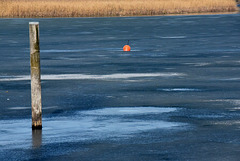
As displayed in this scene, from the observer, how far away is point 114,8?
221 ft

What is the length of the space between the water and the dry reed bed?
132 feet

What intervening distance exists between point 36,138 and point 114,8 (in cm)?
5806

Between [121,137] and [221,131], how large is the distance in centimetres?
139

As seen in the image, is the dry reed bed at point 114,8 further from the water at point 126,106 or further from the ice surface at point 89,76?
the ice surface at point 89,76

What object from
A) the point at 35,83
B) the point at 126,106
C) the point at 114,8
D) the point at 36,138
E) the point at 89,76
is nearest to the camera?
the point at 36,138

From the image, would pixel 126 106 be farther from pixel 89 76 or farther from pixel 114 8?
pixel 114 8

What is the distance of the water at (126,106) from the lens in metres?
8.92

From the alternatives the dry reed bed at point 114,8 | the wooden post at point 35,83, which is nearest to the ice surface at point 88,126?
the wooden post at point 35,83

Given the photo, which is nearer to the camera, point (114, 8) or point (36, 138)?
point (36, 138)

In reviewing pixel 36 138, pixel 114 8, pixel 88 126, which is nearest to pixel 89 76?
pixel 88 126

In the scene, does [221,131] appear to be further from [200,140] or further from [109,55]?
[109,55]

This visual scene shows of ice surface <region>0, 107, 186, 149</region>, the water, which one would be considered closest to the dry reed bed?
the water

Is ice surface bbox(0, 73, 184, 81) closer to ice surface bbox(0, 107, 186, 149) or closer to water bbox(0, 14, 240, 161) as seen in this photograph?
water bbox(0, 14, 240, 161)

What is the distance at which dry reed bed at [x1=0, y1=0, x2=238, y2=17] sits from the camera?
64125 millimetres
